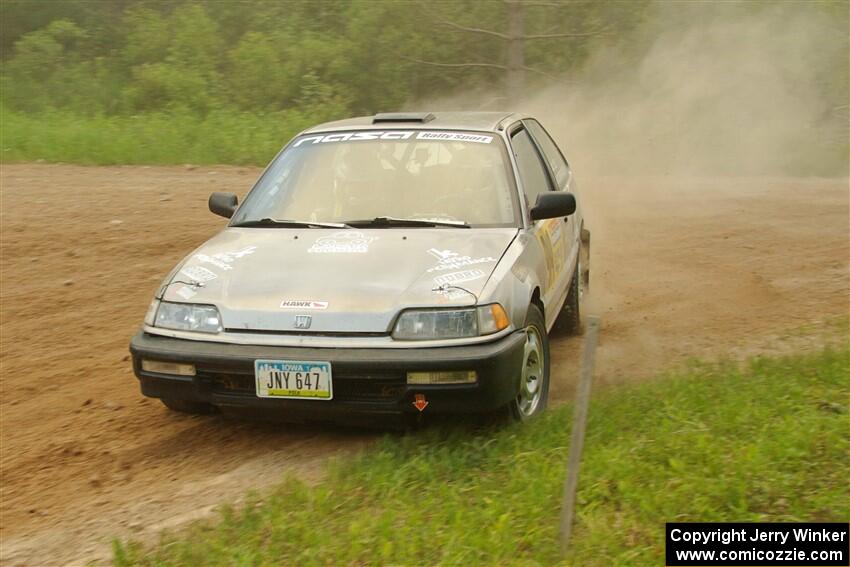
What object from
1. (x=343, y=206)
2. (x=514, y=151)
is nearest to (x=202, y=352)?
(x=343, y=206)

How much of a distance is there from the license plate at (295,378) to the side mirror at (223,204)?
1705 millimetres

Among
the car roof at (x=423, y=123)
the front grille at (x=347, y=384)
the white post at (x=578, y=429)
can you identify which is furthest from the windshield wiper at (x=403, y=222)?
the white post at (x=578, y=429)

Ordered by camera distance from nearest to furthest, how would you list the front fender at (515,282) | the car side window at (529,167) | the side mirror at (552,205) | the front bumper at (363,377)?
1. the front bumper at (363,377)
2. the front fender at (515,282)
3. the side mirror at (552,205)
4. the car side window at (529,167)

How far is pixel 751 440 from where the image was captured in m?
4.24

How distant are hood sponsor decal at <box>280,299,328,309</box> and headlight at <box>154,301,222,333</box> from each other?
1.03 ft

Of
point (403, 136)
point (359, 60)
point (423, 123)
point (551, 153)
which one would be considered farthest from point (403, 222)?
point (359, 60)

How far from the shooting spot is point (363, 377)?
4277 mm

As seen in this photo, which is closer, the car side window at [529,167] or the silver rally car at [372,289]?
the silver rally car at [372,289]

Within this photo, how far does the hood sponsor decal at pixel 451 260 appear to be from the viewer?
4.70 m

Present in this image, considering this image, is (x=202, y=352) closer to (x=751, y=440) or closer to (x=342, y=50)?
(x=751, y=440)

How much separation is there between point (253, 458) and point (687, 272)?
205 inches

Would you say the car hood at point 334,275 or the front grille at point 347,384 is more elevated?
the car hood at point 334,275

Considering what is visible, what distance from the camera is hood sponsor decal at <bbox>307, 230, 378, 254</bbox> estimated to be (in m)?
4.90

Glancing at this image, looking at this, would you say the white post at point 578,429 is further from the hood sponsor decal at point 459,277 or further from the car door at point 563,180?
the car door at point 563,180
